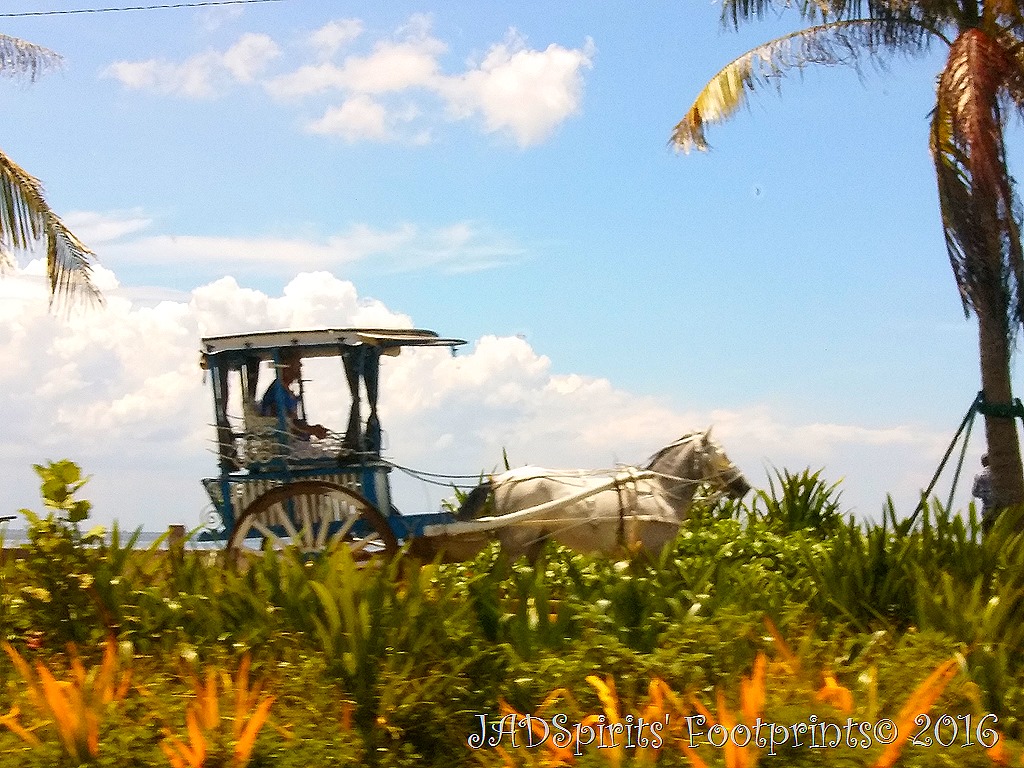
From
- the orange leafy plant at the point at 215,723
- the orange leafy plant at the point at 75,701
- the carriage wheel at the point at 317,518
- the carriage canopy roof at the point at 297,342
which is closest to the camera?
the orange leafy plant at the point at 215,723

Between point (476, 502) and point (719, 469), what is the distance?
2177 millimetres

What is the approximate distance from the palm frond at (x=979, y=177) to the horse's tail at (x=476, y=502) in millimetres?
5495

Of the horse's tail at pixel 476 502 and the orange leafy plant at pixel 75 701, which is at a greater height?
the horse's tail at pixel 476 502

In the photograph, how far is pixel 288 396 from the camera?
10117 mm

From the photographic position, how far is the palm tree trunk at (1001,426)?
1280cm

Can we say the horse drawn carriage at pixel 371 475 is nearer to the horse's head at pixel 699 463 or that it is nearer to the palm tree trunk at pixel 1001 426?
the horse's head at pixel 699 463

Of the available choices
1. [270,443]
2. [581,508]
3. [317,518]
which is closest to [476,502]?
[581,508]

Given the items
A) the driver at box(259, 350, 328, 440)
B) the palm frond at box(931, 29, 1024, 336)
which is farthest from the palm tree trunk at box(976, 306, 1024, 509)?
the driver at box(259, 350, 328, 440)

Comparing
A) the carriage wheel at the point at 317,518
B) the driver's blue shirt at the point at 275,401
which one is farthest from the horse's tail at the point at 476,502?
the driver's blue shirt at the point at 275,401

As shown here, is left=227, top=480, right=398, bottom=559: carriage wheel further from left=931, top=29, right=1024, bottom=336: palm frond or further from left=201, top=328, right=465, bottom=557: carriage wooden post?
left=931, top=29, right=1024, bottom=336: palm frond

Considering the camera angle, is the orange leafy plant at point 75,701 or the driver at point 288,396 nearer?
the orange leafy plant at point 75,701

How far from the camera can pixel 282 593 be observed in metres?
6.00

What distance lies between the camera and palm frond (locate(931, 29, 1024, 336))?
444 inches

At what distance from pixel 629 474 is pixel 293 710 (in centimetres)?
541
